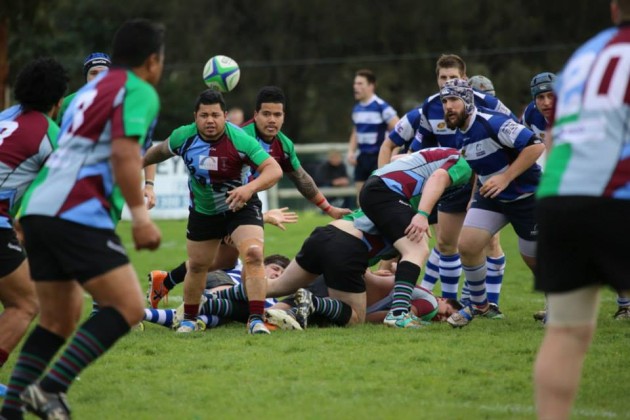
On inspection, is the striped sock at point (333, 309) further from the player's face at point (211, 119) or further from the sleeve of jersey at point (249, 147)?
the player's face at point (211, 119)

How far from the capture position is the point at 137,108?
4930 millimetres

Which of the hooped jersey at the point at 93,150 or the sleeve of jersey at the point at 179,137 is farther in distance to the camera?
the sleeve of jersey at the point at 179,137

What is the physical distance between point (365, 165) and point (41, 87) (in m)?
11.2

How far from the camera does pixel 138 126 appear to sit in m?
4.90

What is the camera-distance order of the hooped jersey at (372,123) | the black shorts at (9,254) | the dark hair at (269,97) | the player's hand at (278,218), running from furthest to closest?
the hooped jersey at (372,123) < the dark hair at (269,97) < the player's hand at (278,218) < the black shorts at (9,254)

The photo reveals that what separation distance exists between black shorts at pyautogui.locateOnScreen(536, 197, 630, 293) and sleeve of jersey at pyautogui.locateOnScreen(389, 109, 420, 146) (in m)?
6.30

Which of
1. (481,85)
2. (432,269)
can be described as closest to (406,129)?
(481,85)

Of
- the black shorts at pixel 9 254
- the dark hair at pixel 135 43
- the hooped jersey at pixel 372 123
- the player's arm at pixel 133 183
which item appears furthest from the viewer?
the hooped jersey at pixel 372 123

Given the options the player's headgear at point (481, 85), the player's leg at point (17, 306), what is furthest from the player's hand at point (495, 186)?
the player's leg at point (17, 306)

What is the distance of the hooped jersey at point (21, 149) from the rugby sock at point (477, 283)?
4163 millimetres

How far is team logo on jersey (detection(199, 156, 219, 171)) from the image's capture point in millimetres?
8180

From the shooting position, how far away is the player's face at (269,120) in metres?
9.05

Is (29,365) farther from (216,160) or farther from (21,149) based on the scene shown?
(216,160)

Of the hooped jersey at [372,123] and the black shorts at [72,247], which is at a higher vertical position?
the black shorts at [72,247]
